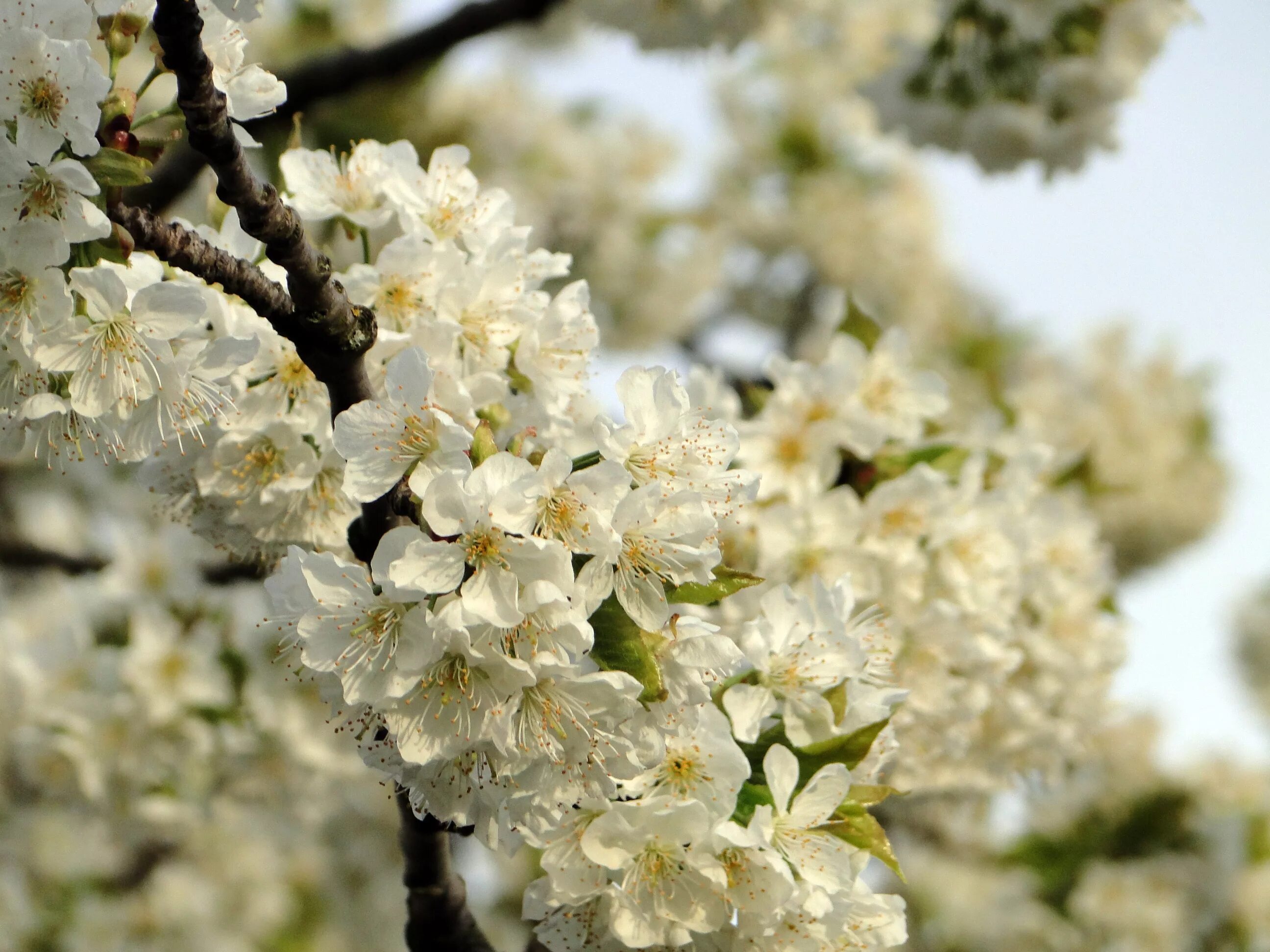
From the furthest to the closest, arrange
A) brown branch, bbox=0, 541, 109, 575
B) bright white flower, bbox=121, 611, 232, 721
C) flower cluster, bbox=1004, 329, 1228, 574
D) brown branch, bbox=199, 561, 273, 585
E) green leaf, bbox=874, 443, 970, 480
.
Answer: flower cluster, bbox=1004, 329, 1228, 574, brown branch, bbox=0, 541, 109, 575, brown branch, bbox=199, 561, 273, 585, bright white flower, bbox=121, 611, 232, 721, green leaf, bbox=874, 443, 970, 480

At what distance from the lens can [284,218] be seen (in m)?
1.57

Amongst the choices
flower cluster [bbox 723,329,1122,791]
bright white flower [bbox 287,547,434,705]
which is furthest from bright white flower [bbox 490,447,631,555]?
flower cluster [bbox 723,329,1122,791]

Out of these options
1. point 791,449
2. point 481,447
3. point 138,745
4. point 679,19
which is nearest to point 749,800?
point 481,447

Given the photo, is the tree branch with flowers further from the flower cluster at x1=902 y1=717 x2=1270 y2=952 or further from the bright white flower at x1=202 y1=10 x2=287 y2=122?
the flower cluster at x1=902 y1=717 x2=1270 y2=952

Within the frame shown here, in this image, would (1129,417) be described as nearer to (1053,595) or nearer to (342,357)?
(1053,595)

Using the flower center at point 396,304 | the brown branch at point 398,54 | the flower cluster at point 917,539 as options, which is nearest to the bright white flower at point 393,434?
the flower center at point 396,304

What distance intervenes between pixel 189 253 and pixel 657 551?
0.79m

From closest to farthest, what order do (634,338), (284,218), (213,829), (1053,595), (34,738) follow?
(284,218) → (1053,595) → (34,738) → (213,829) → (634,338)

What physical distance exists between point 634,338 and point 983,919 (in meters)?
4.93

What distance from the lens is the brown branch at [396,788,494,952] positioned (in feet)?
7.04

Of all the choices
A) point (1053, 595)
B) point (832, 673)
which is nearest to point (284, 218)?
point (832, 673)

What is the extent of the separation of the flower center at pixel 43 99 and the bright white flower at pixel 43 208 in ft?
0.17

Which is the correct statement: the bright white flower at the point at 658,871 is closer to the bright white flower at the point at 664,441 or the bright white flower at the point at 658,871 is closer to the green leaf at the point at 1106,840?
the bright white flower at the point at 664,441

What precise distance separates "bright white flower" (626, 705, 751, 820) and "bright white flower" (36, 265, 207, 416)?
3.18 feet
